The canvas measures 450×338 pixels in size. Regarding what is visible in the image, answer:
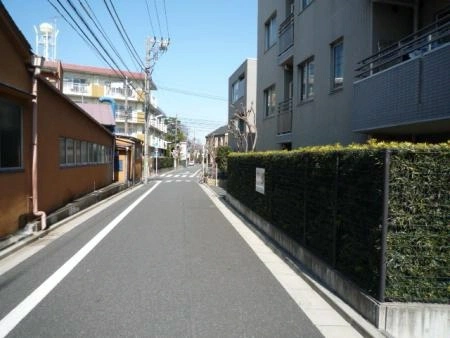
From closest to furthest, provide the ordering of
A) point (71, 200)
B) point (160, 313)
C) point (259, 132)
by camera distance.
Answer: point (160, 313)
point (71, 200)
point (259, 132)

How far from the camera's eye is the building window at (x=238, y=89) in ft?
115

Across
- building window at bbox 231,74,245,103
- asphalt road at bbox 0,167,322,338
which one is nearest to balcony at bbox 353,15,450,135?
asphalt road at bbox 0,167,322,338

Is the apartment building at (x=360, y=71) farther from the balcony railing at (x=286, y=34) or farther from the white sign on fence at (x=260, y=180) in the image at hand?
the white sign on fence at (x=260, y=180)

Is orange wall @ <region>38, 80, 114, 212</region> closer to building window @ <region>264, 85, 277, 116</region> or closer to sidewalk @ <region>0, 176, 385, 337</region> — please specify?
sidewalk @ <region>0, 176, 385, 337</region>

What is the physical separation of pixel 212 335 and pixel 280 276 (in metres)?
2.69

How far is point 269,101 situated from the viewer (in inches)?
826

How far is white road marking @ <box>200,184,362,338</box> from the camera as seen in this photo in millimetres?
4781

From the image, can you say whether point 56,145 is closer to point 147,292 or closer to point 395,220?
point 147,292

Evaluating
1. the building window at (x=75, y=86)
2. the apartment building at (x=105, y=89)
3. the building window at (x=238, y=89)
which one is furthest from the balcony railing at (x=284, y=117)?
the building window at (x=75, y=86)

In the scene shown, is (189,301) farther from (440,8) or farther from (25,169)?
(440,8)

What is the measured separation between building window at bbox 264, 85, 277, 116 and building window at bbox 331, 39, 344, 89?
6.72m

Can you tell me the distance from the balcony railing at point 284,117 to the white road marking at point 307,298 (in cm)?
807

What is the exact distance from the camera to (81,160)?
1830 cm

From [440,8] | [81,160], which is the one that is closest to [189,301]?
[440,8]
